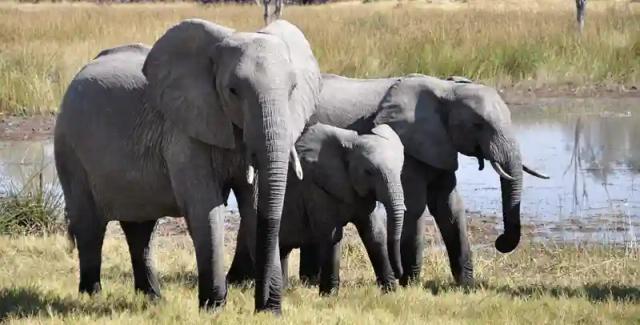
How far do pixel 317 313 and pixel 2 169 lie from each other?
29.1ft

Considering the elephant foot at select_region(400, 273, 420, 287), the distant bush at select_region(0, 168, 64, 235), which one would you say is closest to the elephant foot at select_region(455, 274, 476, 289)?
the elephant foot at select_region(400, 273, 420, 287)

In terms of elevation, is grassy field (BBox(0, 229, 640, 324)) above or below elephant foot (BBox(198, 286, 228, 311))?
below

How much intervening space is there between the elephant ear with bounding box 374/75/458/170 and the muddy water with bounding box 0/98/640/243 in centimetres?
253

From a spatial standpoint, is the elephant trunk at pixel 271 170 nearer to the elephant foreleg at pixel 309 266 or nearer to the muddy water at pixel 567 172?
the elephant foreleg at pixel 309 266

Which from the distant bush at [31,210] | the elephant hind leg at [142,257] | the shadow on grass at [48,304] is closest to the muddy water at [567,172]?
the distant bush at [31,210]

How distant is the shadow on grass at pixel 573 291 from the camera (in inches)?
337

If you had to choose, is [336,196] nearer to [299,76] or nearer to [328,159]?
[328,159]

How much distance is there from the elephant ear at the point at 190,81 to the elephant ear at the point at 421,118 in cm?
268

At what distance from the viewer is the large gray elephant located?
9.60m

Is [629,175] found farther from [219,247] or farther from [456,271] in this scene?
[219,247]

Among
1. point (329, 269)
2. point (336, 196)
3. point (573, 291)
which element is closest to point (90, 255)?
point (329, 269)

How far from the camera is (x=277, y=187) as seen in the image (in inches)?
270

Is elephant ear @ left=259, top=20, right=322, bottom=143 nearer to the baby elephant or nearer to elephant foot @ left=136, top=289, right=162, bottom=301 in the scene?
the baby elephant

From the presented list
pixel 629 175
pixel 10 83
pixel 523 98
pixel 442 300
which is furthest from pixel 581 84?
pixel 442 300
